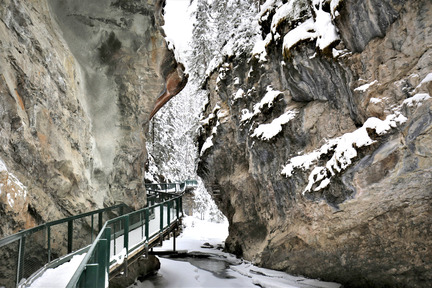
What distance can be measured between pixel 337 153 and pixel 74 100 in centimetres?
925

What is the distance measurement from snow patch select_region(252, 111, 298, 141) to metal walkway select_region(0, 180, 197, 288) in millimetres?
5296

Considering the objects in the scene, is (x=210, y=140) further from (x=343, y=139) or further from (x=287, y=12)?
(x=343, y=139)

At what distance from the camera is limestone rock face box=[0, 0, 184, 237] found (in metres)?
7.64

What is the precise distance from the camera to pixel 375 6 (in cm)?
862

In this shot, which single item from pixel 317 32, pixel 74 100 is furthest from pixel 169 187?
pixel 317 32

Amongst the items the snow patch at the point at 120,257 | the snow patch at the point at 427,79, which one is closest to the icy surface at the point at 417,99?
the snow patch at the point at 427,79

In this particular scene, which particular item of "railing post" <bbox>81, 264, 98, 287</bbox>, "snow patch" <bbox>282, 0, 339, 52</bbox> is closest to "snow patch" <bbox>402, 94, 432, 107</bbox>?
"snow patch" <bbox>282, 0, 339, 52</bbox>

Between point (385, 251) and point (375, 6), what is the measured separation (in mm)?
7967

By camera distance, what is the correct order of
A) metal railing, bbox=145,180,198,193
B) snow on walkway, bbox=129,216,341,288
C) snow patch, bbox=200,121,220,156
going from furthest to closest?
1. metal railing, bbox=145,180,198,193
2. snow patch, bbox=200,121,220,156
3. snow on walkway, bbox=129,216,341,288

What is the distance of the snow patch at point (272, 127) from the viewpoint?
13.0 metres

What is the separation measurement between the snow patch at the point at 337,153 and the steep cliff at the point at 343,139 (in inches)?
1.4

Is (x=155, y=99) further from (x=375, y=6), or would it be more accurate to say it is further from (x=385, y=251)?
(x=385, y=251)

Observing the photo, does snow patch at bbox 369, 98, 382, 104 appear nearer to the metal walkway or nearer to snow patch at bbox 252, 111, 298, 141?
snow patch at bbox 252, 111, 298, 141

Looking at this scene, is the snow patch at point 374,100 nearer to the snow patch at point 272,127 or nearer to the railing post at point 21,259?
the snow patch at point 272,127
